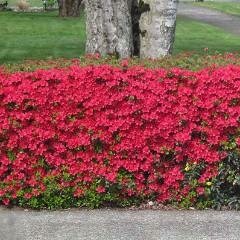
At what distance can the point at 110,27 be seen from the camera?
807cm

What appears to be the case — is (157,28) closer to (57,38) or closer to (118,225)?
(118,225)

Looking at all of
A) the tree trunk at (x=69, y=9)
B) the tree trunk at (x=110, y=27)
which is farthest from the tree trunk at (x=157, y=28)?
the tree trunk at (x=69, y=9)

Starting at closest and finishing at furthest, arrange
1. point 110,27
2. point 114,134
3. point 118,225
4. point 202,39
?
point 118,225 → point 114,134 → point 110,27 → point 202,39

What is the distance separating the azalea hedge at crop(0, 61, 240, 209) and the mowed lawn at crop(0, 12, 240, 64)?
24.7ft

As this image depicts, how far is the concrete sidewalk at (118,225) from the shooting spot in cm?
539

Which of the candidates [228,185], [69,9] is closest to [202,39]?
[69,9]

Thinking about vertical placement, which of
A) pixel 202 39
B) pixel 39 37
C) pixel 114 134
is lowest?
pixel 202 39

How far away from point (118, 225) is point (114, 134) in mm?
868

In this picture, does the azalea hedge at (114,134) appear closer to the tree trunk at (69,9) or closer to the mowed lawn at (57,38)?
the mowed lawn at (57,38)

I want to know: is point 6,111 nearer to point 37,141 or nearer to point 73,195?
point 37,141

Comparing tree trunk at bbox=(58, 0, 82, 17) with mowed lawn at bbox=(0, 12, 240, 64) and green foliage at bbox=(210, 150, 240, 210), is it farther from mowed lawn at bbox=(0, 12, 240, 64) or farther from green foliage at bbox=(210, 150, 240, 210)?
green foliage at bbox=(210, 150, 240, 210)

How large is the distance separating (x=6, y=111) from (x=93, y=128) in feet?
2.69

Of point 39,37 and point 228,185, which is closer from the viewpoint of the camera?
point 228,185

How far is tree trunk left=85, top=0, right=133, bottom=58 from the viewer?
7.99m
